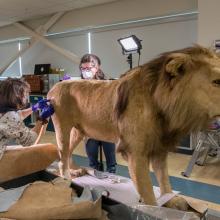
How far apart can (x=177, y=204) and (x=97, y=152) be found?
1.09 meters

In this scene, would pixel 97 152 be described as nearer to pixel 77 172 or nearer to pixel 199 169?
pixel 77 172

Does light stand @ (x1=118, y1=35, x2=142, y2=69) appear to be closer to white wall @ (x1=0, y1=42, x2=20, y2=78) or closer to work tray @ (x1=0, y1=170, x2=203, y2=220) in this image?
work tray @ (x1=0, y1=170, x2=203, y2=220)

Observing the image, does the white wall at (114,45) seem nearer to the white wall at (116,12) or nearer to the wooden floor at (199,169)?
the white wall at (116,12)

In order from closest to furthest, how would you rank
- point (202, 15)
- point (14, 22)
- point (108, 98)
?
1. point (108, 98)
2. point (202, 15)
3. point (14, 22)

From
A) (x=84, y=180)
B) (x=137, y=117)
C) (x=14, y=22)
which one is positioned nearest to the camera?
(x=137, y=117)

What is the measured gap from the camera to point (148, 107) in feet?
4.07

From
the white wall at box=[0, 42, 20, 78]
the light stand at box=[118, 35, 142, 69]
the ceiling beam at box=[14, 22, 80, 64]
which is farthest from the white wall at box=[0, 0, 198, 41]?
the white wall at box=[0, 42, 20, 78]

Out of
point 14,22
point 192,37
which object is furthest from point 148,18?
point 14,22

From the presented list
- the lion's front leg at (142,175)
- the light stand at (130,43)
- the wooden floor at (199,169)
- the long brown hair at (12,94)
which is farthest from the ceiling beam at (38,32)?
the lion's front leg at (142,175)

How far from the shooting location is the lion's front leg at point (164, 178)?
1357 millimetres

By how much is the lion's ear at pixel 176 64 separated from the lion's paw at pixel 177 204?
23.1 inches

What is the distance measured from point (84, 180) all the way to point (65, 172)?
0.58 ft

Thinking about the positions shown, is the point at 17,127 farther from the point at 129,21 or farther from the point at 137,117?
the point at 129,21

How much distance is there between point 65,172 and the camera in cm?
172
